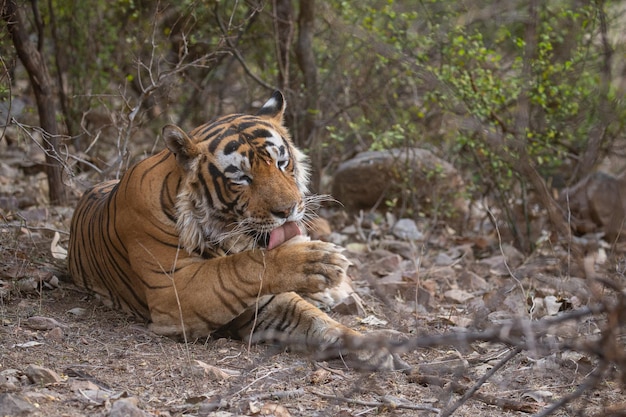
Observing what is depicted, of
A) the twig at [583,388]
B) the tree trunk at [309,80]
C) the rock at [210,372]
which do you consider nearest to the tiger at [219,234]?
the rock at [210,372]

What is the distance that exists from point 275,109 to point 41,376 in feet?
7.18

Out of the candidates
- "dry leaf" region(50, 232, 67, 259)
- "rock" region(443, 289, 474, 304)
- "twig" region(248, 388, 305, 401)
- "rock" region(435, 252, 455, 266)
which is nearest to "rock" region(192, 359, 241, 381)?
"twig" region(248, 388, 305, 401)

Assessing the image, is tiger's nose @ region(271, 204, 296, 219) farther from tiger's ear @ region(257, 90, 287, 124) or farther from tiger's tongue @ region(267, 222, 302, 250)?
tiger's ear @ region(257, 90, 287, 124)

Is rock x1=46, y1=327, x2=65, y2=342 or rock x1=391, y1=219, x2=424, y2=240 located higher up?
rock x1=46, y1=327, x2=65, y2=342

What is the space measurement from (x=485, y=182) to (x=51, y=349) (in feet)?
14.5

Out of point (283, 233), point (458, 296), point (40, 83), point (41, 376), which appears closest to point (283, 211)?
point (283, 233)

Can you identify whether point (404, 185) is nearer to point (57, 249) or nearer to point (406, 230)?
point (406, 230)

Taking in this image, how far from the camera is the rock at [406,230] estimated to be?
7.32 meters

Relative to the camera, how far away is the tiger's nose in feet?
13.8

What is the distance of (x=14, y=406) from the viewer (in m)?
3.02

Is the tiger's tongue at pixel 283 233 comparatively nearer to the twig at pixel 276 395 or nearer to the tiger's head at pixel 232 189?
the tiger's head at pixel 232 189

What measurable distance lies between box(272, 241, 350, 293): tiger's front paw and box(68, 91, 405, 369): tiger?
0.04m

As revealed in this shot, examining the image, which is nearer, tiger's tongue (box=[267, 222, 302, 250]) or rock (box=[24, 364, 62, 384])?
rock (box=[24, 364, 62, 384])

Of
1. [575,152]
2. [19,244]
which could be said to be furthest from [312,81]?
[19,244]
